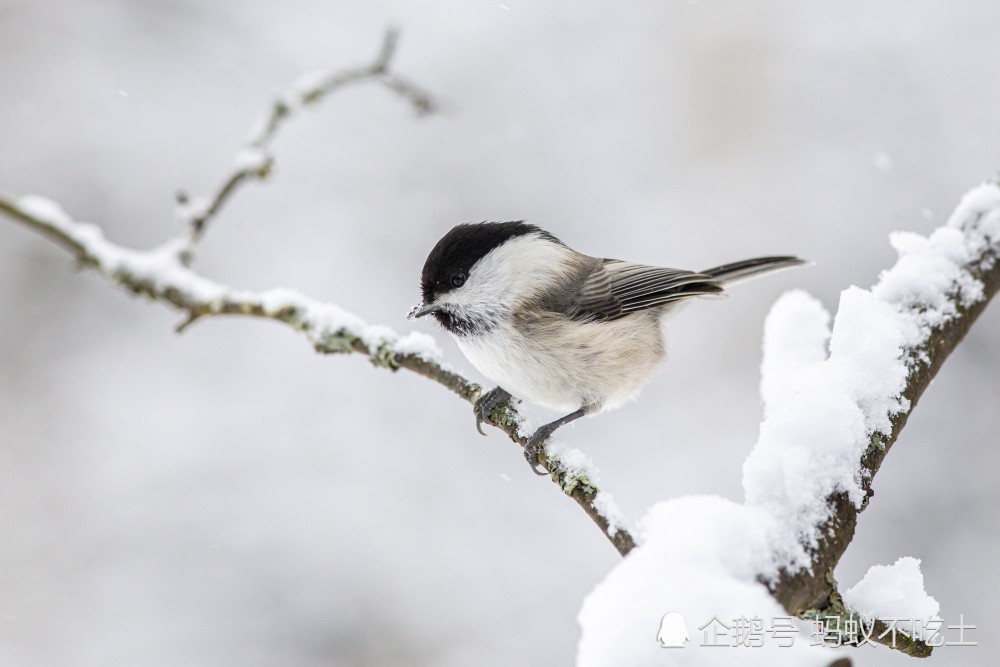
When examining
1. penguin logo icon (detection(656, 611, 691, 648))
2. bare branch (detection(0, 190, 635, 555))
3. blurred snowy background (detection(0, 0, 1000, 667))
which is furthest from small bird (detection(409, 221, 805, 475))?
blurred snowy background (detection(0, 0, 1000, 667))

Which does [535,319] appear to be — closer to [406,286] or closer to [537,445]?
[537,445]

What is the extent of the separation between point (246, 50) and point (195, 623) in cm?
380

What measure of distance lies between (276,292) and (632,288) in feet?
4.87

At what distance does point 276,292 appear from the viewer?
2.01 m

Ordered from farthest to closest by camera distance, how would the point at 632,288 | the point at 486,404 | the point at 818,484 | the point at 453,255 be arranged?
the point at 632,288, the point at 453,255, the point at 486,404, the point at 818,484

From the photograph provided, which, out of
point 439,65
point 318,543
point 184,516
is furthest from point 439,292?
point 439,65

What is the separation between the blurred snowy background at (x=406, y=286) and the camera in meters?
4.52

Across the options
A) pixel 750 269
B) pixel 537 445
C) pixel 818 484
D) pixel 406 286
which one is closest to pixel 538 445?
pixel 537 445

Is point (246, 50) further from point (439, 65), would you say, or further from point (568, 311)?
point (568, 311)

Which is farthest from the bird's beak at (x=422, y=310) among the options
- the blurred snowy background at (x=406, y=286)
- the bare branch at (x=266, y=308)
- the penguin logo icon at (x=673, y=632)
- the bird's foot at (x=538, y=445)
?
the blurred snowy background at (x=406, y=286)

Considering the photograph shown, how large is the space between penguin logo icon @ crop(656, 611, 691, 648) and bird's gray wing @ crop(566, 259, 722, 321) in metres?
1.85

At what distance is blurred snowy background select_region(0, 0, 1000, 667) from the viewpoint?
4.52 meters

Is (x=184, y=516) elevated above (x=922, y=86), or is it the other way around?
(x=922, y=86)

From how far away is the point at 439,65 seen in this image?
19.0 feet
